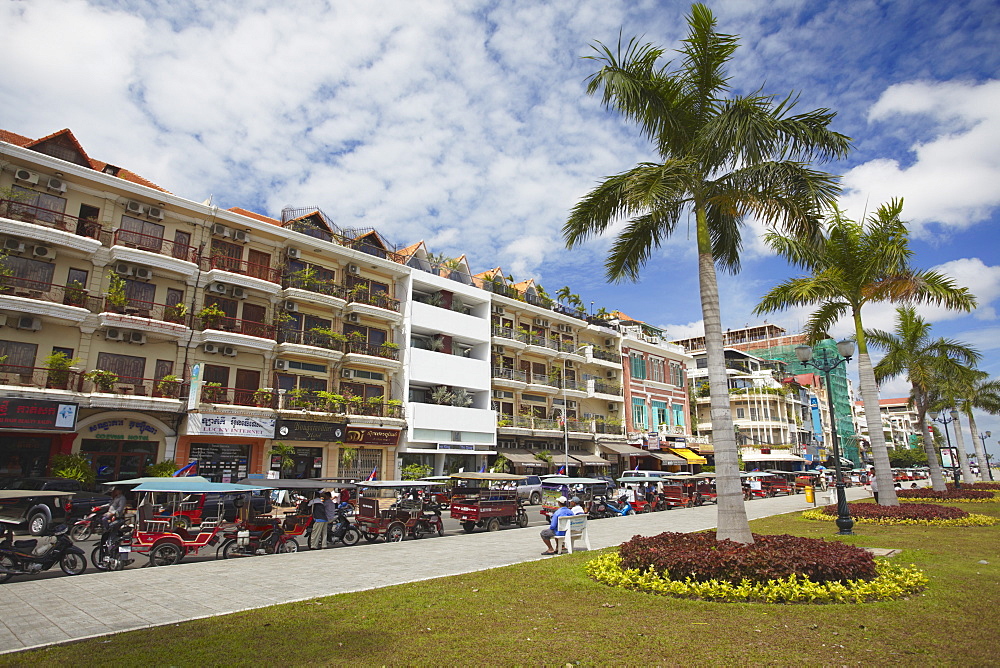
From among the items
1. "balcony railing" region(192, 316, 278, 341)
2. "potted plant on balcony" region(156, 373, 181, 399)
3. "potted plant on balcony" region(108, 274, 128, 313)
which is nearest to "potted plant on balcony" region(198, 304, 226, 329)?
"balcony railing" region(192, 316, 278, 341)

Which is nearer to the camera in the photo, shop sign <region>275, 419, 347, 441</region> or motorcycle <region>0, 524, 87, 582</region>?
motorcycle <region>0, 524, 87, 582</region>

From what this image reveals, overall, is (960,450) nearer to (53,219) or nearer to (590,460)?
(590,460)

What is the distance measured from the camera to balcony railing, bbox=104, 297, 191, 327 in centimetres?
2451

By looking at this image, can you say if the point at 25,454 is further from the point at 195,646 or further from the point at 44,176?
the point at 195,646

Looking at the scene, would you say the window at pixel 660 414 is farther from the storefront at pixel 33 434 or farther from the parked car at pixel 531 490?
the storefront at pixel 33 434

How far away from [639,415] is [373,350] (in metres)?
26.0

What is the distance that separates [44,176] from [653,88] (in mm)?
24185

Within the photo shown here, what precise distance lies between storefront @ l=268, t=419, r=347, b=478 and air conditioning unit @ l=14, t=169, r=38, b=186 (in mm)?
13496

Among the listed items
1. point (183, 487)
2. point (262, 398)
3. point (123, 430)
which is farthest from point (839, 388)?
point (183, 487)

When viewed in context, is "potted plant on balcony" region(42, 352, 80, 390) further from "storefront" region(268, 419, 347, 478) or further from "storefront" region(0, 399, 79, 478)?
"storefront" region(268, 419, 347, 478)

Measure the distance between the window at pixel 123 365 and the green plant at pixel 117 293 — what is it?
2.13m

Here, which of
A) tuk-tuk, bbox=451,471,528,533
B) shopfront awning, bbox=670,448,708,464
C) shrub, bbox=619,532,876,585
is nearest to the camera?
shrub, bbox=619,532,876,585

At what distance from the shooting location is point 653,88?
11.8 m

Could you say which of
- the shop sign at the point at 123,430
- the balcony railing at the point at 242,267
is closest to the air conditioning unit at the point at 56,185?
the balcony railing at the point at 242,267
